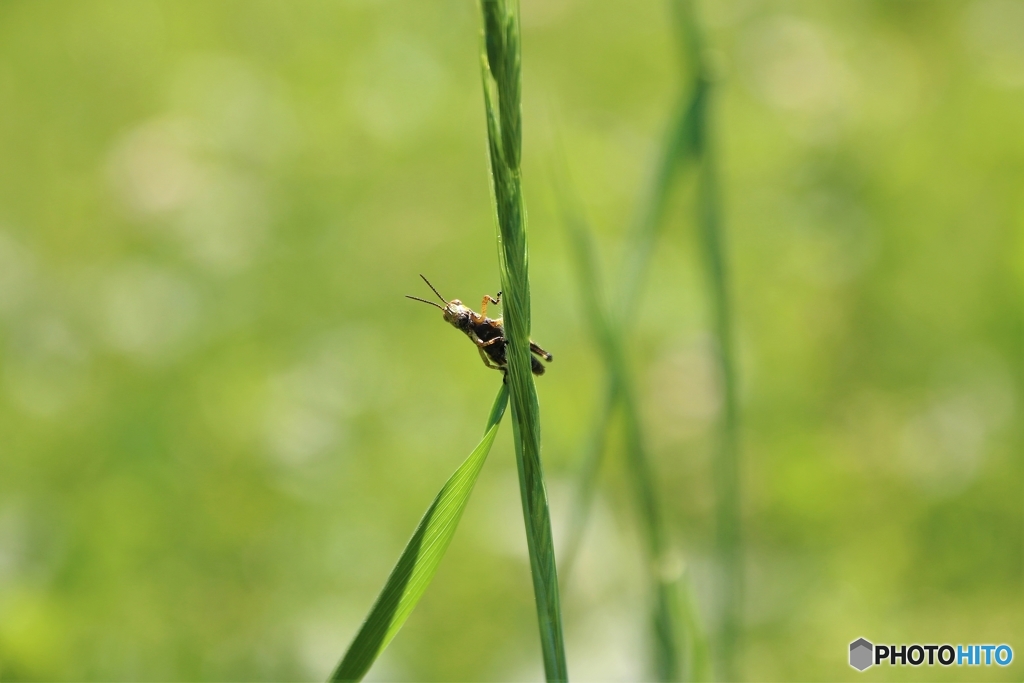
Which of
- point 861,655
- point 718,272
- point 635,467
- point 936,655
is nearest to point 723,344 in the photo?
point 718,272

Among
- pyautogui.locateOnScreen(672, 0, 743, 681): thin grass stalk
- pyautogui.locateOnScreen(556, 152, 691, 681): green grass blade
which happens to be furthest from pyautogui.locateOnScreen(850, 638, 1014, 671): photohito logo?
pyautogui.locateOnScreen(556, 152, 691, 681): green grass blade

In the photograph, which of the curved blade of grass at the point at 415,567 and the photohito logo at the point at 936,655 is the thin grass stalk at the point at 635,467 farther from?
the photohito logo at the point at 936,655

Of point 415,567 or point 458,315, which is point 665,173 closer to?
point 458,315

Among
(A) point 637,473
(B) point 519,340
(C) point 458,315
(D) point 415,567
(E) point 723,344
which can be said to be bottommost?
(D) point 415,567

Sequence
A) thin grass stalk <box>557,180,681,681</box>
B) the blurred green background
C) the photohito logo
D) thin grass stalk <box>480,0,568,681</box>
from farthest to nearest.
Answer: the blurred green background → the photohito logo → thin grass stalk <box>557,180,681,681</box> → thin grass stalk <box>480,0,568,681</box>

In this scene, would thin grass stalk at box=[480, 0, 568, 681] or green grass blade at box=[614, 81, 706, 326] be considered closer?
thin grass stalk at box=[480, 0, 568, 681]

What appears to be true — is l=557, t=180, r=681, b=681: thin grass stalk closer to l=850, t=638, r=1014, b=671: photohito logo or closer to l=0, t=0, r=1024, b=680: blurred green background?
l=0, t=0, r=1024, b=680: blurred green background

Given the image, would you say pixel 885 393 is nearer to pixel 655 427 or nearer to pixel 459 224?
pixel 655 427
